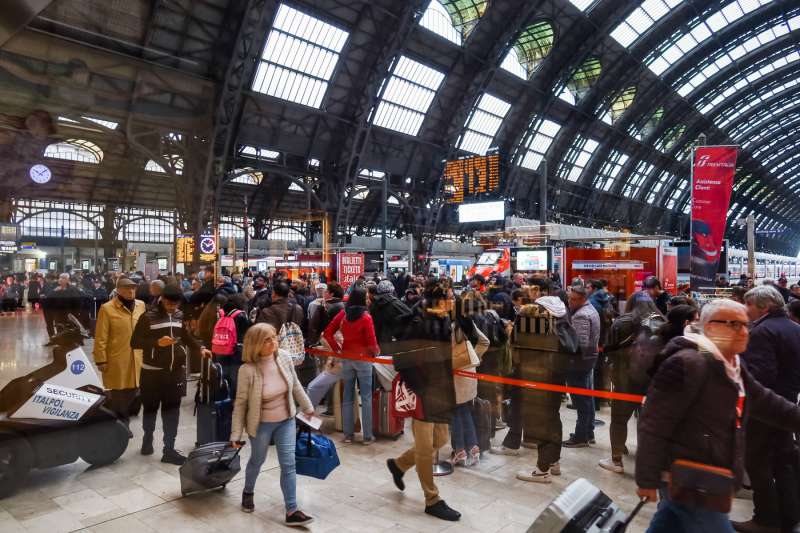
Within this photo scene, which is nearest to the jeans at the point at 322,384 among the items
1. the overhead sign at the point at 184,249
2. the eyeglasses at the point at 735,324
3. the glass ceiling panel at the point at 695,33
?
the eyeglasses at the point at 735,324

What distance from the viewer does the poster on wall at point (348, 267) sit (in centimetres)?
1462

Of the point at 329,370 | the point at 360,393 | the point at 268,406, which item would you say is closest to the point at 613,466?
the point at 360,393

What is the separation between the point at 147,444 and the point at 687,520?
4.33 meters

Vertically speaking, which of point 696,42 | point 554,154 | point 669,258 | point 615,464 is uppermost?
point 696,42

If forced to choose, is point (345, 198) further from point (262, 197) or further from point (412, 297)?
point (412, 297)

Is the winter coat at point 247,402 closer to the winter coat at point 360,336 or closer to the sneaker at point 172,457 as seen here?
the sneaker at point 172,457

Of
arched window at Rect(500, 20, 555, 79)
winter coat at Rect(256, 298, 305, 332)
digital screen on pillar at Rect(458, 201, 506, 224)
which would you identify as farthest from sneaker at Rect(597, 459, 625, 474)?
arched window at Rect(500, 20, 555, 79)

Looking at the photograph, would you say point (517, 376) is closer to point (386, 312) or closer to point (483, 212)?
point (386, 312)

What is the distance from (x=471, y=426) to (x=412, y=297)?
149 inches

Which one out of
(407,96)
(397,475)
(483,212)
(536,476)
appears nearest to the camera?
(397,475)

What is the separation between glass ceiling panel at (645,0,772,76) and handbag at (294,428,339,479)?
3364cm

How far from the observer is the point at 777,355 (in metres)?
3.26

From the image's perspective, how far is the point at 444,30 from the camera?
24.0 metres

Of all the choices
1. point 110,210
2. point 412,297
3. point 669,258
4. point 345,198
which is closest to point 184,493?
point 110,210
